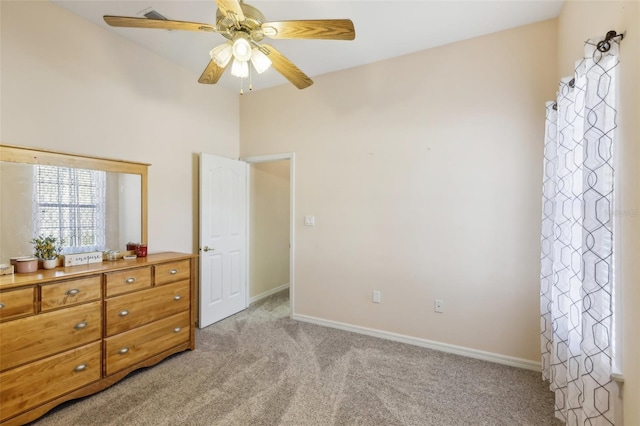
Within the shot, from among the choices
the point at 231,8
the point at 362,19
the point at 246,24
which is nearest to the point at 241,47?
the point at 246,24

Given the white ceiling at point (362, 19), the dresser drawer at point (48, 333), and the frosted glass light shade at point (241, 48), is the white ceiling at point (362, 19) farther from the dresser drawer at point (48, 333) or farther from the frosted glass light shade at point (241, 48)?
the dresser drawer at point (48, 333)

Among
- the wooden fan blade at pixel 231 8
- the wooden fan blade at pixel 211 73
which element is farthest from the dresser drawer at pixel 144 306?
the wooden fan blade at pixel 231 8

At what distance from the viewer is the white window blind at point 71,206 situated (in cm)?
211

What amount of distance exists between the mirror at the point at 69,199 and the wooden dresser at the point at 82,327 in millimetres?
320

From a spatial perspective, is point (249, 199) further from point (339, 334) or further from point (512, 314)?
point (512, 314)

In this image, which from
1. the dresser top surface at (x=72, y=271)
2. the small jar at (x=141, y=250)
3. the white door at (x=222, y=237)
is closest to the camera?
the dresser top surface at (x=72, y=271)

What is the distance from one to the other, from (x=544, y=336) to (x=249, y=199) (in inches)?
134

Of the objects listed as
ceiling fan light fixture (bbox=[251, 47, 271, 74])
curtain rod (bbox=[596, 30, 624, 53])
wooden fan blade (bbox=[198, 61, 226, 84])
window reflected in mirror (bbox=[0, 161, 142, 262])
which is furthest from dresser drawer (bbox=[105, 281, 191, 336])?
curtain rod (bbox=[596, 30, 624, 53])

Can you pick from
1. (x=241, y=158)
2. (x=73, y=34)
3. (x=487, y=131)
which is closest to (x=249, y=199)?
(x=241, y=158)

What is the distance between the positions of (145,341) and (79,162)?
1.55 metres

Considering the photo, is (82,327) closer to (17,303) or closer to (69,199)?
(17,303)

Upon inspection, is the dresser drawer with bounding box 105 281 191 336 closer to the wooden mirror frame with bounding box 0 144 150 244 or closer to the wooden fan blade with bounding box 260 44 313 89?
the wooden mirror frame with bounding box 0 144 150 244

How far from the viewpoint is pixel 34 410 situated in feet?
5.65

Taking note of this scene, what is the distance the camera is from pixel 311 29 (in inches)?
60.2
